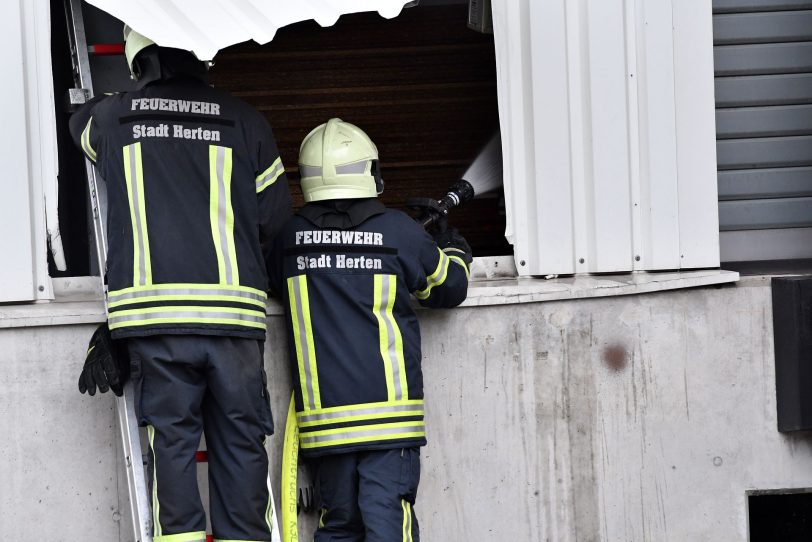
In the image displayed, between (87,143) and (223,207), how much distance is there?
614mm

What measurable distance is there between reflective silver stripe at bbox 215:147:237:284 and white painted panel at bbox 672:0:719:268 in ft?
7.05

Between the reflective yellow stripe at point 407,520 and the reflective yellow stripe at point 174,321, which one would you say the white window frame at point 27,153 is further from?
the reflective yellow stripe at point 407,520

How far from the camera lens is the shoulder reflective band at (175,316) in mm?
4109

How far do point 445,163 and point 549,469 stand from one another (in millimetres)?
1910

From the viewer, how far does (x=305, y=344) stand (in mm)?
4551

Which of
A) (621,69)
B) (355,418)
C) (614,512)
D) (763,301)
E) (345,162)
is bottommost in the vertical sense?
(614,512)

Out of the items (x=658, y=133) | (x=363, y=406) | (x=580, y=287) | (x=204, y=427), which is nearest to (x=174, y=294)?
(x=204, y=427)

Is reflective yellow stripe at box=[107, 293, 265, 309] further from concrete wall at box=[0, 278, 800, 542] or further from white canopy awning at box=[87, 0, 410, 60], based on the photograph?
white canopy awning at box=[87, 0, 410, 60]

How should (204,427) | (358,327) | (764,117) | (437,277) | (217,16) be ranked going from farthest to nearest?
(764,117) < (437,277) < (358,327) < (204,427) < (217,16)

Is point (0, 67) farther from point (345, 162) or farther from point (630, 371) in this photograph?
point (630, 371)

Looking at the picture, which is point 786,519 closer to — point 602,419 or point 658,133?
point 602,419

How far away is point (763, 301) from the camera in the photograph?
497 centimetres

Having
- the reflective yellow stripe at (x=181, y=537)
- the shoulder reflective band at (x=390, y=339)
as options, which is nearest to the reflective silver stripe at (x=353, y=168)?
the shoulder reflective band at (x=390, y=339)

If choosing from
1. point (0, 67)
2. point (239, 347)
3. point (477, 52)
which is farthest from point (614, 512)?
point (0, 67)
